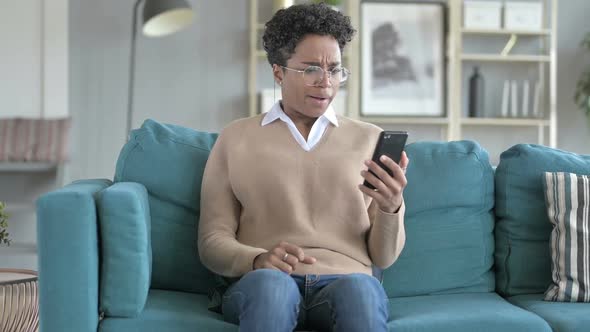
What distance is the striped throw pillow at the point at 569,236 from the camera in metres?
2.22

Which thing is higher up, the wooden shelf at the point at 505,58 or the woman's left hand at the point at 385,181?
the wooden shelf at the point at 505,58

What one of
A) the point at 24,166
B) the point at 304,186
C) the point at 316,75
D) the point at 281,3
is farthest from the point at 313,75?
the point at 281,3

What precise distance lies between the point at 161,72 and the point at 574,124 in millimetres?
2788

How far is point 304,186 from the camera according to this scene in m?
2.12

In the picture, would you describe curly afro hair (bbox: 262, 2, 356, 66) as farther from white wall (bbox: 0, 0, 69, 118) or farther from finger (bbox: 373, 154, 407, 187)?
white wall (bbox: 0, 0, 69, 118)

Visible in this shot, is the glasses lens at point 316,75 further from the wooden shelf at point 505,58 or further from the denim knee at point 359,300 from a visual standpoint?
the wooden shelf at point 505,58

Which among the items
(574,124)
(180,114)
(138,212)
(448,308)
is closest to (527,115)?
(574,124)

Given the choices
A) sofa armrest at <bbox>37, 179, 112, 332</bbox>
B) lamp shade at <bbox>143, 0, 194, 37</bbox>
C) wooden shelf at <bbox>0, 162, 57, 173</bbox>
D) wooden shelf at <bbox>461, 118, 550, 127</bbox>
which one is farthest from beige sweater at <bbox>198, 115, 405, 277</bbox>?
wooden shelf at <bbox>461, 118, 550, 127</bbox>

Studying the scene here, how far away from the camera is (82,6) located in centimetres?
530

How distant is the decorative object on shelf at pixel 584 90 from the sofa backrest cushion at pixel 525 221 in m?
3.09

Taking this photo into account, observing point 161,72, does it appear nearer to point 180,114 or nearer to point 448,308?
point 180,114

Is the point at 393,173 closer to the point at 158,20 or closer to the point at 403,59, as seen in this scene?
the point at 158,20

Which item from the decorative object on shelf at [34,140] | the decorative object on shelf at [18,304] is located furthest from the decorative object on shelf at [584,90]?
the decorative object on shelf at [18,304]

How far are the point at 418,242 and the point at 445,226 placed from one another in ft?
0.31
